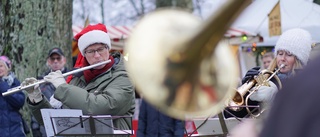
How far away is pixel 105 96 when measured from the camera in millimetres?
4949

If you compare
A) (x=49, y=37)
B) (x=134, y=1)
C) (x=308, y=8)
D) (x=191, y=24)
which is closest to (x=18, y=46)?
(x=49, y=37)

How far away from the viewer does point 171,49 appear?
6.23 feet

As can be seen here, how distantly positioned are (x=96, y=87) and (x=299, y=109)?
12.8 feet

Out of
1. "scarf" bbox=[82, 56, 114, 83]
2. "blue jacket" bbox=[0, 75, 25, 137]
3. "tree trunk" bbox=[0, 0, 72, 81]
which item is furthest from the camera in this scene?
"tree trunk" bbox=[0, 0, 72, 81]

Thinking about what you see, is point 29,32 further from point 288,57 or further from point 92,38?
point 288,57

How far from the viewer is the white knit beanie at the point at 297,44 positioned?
4820 mm

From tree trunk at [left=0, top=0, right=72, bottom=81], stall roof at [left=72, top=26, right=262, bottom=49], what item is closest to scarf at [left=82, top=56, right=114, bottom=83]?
tree trunk at [left=0, top=0, right=72, bottom=81]

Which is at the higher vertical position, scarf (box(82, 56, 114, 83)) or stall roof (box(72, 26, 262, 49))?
scarf (box(82, 56, 114, 83))

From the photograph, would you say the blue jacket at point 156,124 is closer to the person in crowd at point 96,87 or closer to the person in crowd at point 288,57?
the person in crowd at point 96,87

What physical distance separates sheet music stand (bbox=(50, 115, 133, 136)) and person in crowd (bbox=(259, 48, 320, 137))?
3492 mm

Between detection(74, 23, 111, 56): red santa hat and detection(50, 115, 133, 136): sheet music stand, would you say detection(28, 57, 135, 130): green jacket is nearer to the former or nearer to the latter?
detection(50, 115, 133, 136): sheet music stand

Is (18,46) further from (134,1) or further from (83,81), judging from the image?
(134,1)

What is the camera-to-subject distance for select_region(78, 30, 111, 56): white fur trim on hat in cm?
521

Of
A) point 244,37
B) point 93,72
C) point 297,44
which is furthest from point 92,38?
point 244,37
